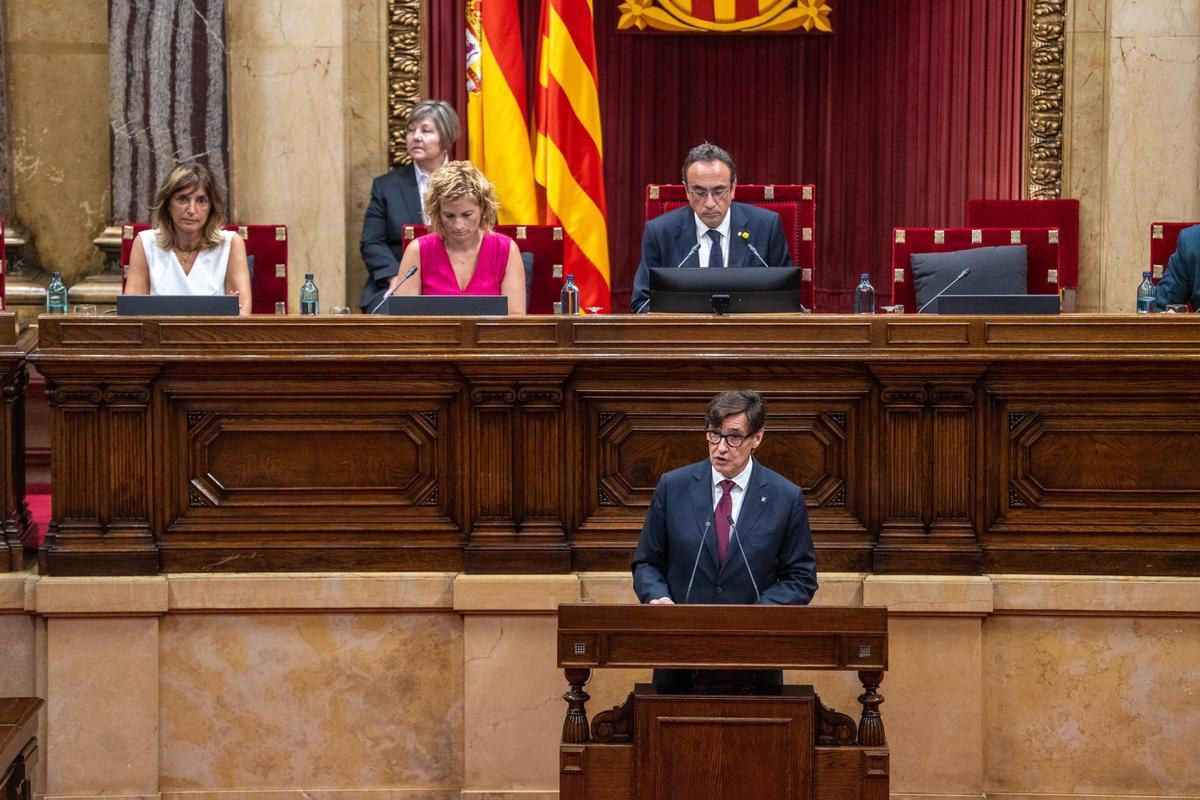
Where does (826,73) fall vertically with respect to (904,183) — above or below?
above

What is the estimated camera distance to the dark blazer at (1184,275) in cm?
600

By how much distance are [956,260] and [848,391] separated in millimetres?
1363

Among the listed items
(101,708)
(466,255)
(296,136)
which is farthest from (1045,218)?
(101,708)

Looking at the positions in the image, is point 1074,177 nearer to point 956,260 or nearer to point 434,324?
point 956,260

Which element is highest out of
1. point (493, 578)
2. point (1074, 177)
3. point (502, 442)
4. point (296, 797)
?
point (1074, 177)

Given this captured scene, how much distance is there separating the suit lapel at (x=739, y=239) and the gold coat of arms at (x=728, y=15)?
282 cm

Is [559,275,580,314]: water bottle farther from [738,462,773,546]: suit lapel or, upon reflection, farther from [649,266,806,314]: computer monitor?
[738,462,773,546]: suit lapel

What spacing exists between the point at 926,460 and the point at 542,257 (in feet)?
5.98

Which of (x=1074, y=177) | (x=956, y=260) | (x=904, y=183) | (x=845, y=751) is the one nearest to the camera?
(x=845, y=751)

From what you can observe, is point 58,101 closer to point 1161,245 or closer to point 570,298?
point 570,298

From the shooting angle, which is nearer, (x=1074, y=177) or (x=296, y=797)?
(x=296, y=797)

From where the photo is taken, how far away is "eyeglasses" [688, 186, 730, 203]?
5.66 metres

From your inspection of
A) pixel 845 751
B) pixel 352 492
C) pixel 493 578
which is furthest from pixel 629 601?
pixel 845 751

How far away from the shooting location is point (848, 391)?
16.0ft
